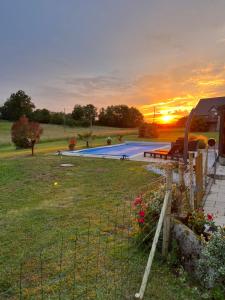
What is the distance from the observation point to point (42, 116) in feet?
191

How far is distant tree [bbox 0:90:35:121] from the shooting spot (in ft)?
200

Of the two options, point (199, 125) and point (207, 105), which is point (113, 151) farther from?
point (199, 125)

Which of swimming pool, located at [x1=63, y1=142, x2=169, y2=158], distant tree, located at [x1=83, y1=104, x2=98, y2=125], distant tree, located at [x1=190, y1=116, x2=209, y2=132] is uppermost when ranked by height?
distant tree, located at [x1=83, y1=104, x2=98, y2=125]

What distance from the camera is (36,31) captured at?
540 inches

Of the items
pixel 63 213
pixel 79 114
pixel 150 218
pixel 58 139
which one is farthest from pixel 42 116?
pixel 150 218

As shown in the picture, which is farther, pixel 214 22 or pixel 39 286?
pixel 214 22

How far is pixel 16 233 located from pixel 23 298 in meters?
2.00

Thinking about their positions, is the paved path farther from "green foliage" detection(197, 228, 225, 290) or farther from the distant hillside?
the distant hillside

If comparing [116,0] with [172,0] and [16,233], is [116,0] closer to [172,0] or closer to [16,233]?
[172,0]

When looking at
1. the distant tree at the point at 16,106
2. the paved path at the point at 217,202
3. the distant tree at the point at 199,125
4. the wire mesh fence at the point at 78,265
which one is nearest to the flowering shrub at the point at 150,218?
the wire mesh fence at the point at 78,265

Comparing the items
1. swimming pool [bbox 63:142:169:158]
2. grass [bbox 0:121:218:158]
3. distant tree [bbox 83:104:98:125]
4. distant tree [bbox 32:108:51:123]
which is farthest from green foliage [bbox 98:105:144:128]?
swimming pool [bbox 63:142:169:158]

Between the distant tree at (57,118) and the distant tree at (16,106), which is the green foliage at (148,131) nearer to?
the distant tree at (57,118)

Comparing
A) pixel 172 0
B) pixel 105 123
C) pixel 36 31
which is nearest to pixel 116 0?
pixel 172 0

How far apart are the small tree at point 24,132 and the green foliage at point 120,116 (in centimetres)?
3477
